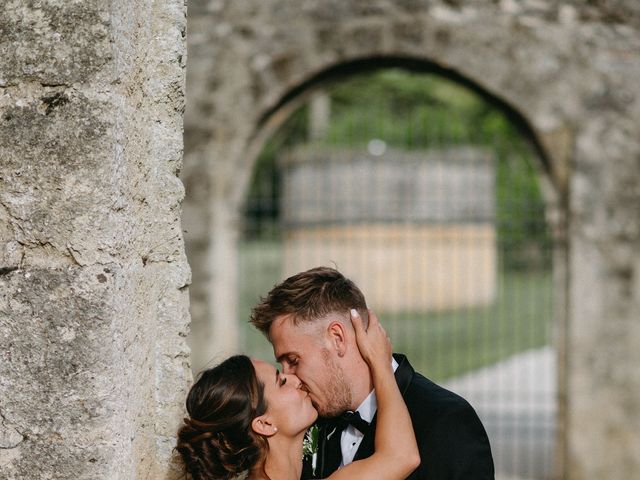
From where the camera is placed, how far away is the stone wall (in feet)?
19.7

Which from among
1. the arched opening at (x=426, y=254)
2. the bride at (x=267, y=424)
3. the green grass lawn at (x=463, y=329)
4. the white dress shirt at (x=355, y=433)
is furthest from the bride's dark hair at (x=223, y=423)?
the arched opening at (x=426, y=254)

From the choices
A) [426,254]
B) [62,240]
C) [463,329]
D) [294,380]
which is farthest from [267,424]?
[426,254]

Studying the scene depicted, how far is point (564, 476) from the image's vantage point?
606 centimetres

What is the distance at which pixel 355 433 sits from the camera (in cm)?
247

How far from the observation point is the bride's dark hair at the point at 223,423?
7.16ft

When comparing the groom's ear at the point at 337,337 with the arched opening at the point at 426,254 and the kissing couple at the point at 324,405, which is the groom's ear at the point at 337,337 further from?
the arched opening at the point at 426,254

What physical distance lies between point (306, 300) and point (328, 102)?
2264 centimetres

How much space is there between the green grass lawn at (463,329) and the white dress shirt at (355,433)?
8.33 m

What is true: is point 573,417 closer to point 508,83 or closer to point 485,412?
point 508,83

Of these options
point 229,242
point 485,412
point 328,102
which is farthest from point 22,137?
point 328,102

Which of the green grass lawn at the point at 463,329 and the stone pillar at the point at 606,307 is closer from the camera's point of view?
the stone pillar at the point at 606,307

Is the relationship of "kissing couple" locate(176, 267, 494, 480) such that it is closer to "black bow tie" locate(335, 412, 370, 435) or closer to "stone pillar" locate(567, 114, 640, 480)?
"black bow tie" locate(335, 412, 370, 435)

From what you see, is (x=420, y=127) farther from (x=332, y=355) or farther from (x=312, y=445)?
(x=332, y=355)

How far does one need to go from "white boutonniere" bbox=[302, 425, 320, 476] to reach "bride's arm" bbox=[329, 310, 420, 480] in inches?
11.8
